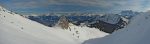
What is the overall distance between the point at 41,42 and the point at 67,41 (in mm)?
3223

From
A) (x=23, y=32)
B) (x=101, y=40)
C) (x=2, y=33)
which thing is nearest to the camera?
(x=2, y=33)

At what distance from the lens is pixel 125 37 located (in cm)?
2566

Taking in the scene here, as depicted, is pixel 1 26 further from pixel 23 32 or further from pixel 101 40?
pixel 101 40

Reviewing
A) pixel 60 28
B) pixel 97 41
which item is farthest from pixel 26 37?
pixel 60 28

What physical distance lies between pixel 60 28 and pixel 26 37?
343 inches

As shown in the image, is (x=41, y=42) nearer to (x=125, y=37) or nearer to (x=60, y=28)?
(x=125, y=37)

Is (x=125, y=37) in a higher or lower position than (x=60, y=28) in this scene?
higher

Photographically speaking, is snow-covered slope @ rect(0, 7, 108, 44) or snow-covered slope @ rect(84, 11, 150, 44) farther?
snow-covered slope @ rect(0, 7, 108, 44)

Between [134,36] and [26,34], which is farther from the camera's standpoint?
→ [26,34]

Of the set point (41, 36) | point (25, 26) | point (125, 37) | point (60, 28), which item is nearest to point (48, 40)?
point (41, 36)

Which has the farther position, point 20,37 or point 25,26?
point 25,26

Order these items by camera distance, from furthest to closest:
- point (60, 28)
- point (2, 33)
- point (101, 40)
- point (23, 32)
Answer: point (60, 28), point (101, 40), point (23, 32), point (2, 33)

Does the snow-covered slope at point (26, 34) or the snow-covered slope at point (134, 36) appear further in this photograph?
the snow-covered slope at point (26, 34)

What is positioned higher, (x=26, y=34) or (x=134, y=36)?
(x=134, y=36)
